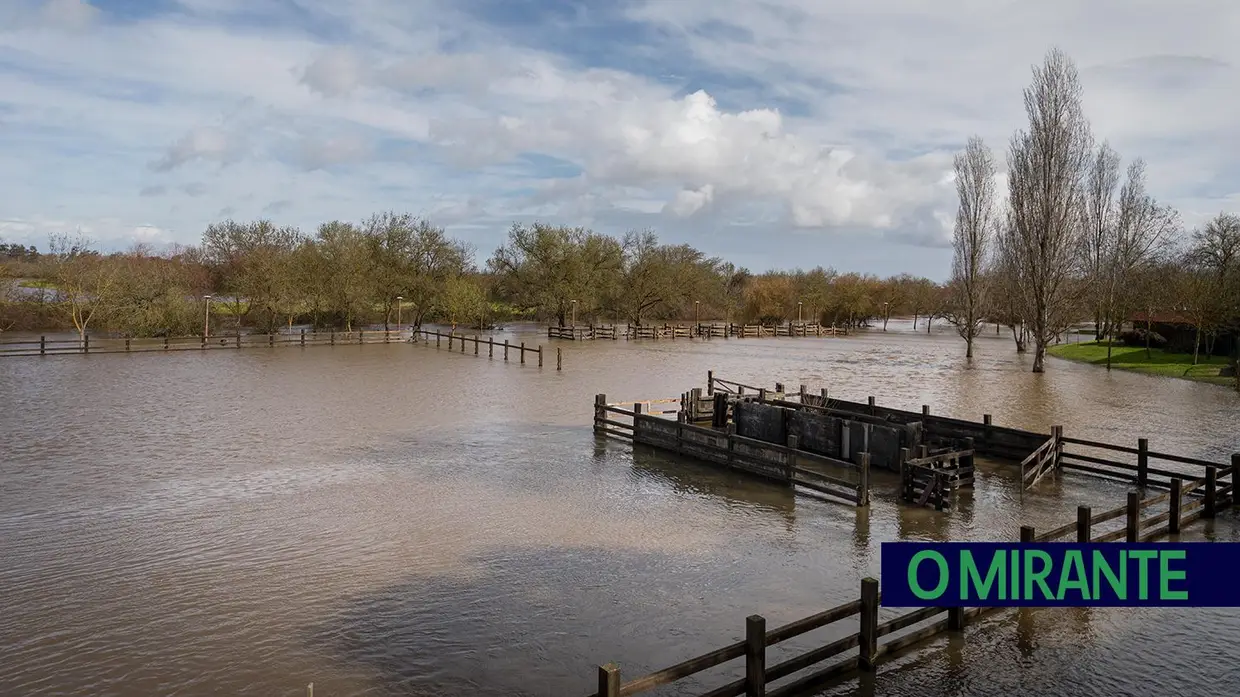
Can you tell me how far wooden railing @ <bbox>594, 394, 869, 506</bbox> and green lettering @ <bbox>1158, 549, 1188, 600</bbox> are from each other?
7.53 meters

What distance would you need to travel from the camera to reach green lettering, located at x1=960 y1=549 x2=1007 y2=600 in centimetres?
518

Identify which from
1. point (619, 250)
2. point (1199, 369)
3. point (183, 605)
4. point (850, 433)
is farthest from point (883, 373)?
point (619, 250)

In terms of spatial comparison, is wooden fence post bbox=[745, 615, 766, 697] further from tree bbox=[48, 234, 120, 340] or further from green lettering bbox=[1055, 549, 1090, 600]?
→ tree bbox=[48, 234, 120, 340]

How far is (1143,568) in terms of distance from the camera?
502 cm

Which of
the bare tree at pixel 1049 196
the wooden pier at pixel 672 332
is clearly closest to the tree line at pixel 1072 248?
the bare tree at pixel 1049 196

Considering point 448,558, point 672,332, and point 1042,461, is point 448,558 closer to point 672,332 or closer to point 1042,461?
point 1042,461

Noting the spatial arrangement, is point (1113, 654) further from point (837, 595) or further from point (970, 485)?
point (970, 485)

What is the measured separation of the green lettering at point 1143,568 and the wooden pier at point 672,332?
56.4 metres

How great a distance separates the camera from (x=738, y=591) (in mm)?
9758

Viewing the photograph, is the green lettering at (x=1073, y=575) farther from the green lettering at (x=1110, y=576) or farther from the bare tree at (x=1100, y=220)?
the bare tree at (x=1100, y=220)

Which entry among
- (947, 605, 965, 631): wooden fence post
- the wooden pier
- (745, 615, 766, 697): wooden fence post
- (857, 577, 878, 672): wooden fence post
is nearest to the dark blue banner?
(745, 615, 766, 697): wooden fence post

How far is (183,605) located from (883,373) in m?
35.4

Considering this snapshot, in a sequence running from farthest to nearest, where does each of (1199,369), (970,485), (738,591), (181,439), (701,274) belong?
(701,274) → (1199,369) → (181,439) → (970,485) → (738,591)

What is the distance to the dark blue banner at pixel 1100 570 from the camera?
4.96m
